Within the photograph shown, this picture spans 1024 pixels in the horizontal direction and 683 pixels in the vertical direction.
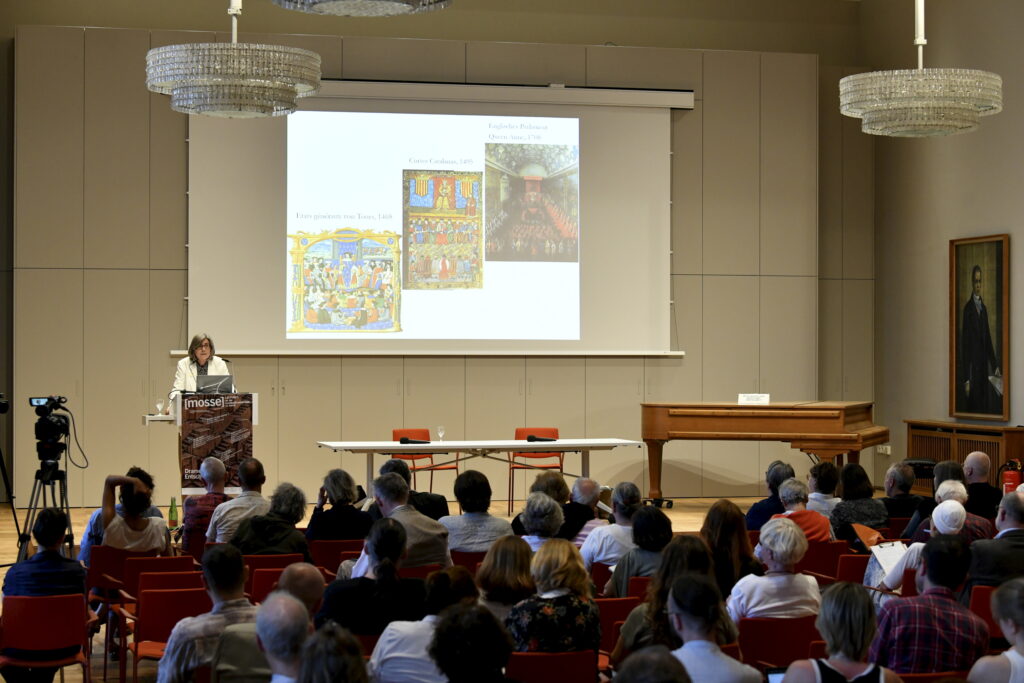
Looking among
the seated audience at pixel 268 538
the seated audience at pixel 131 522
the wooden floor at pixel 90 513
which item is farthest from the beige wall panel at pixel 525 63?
the seated audience at pixel 268 538

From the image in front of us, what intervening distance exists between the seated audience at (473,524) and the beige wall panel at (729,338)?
6637mm

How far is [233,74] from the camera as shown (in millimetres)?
7113

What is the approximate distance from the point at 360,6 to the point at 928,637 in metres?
4.27

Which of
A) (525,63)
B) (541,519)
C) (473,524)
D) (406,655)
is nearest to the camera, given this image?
(406,655)

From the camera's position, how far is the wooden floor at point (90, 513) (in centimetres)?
563

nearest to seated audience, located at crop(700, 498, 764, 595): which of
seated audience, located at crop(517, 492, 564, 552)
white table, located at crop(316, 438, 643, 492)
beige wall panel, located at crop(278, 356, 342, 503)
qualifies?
seated audience, located at crop(517, 492, 564, 552)

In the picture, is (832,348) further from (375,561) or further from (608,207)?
(375,561)

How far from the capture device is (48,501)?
11062 millimetres

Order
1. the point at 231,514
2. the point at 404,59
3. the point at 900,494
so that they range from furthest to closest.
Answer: the point at 404,59 → the point at 900,494 → the point at 231,514

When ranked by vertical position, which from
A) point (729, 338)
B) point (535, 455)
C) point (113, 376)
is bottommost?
point (535, 455)

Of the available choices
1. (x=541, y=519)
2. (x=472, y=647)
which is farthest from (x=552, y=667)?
(x=541, y=519)

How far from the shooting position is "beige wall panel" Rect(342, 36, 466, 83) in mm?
11320

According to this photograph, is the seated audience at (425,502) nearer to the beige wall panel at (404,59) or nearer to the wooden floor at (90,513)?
the wooden floor at (90,513)

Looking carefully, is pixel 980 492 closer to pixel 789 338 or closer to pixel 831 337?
pixel 789 338
